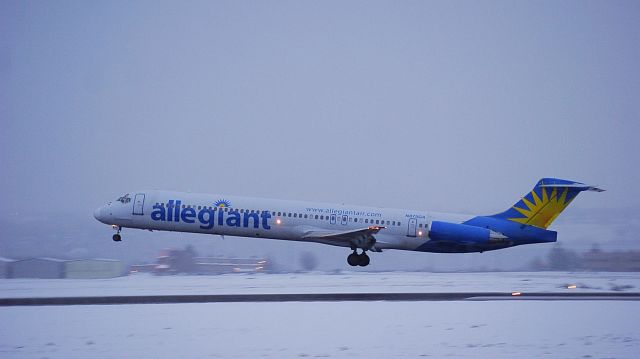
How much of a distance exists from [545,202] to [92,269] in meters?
25.7

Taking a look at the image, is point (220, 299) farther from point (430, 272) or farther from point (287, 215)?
point (430, 272)

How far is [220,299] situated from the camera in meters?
26.9

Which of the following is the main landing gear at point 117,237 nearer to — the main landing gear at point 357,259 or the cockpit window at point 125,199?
the cockpit window at point 125,199

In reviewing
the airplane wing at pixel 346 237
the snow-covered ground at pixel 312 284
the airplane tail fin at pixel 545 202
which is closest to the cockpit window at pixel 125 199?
the snow-covered ground at pixel 312 284

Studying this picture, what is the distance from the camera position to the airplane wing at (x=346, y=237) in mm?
33562

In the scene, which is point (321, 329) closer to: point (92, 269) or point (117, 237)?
point (117, 237)

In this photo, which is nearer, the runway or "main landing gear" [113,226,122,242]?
the runway

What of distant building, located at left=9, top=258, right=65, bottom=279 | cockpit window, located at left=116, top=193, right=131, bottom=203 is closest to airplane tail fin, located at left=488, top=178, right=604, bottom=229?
cockpit window, located at left=116, top=193, right=131, bottom=203

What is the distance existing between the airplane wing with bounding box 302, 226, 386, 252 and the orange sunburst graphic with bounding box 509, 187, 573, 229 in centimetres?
816

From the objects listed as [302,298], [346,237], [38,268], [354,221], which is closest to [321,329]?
[302,298]

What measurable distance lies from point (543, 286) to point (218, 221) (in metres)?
16.8

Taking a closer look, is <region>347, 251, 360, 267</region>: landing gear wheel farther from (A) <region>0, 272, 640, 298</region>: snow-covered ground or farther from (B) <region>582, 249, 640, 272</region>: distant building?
(B) <region>582, 249, 640, 272</region>: distant building

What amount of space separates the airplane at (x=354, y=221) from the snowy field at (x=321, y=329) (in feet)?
16.3

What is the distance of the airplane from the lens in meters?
34.4
